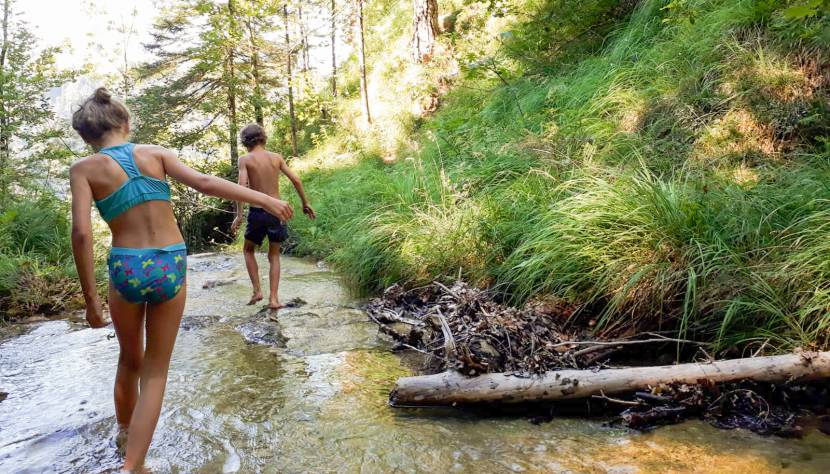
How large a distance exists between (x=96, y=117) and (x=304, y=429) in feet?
6.05

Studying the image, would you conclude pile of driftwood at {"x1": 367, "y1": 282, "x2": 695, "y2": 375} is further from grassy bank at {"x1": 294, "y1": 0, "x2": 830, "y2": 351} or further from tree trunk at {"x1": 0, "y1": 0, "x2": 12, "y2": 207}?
tree trunk at {"x1": 0, "y1": 0, "x2": 12, "y2": 207}

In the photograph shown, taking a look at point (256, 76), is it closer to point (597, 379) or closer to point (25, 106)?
point (25, 106)

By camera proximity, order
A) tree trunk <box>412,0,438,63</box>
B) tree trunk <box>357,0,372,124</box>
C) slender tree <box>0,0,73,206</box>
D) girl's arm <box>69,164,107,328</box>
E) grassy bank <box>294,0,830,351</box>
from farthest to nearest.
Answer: tree trunk <box>357,0,372,124</box> < slender tree <box>0,0,73,206</box> < tree trunk <box>412,0,438,63</box> < grassy bank <box>294,0,830,351</box> < girl's arm <box>69,164,107,328</box>

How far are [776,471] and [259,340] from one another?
11.7 feet

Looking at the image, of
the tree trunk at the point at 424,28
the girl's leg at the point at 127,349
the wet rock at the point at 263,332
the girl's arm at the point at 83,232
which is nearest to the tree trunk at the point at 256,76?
the tree trunk at the point at 424,28

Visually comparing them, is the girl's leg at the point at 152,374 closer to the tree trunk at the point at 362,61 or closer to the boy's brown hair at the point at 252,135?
the boy's brown hair at the point at 252,135

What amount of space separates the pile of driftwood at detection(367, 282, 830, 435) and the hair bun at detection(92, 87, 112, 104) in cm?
209

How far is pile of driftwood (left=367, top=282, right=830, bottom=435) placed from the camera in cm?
260

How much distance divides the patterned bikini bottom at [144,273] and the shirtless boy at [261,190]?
2.93 m

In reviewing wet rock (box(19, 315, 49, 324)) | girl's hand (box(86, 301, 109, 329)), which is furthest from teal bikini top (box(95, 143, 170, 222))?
wet rock (box(19, 315, 49, 324))

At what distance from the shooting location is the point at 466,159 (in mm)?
6910

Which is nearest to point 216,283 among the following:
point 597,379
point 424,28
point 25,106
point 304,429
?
point 304,429

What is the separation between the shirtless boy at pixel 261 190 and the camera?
5.48m

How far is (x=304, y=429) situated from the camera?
2771 millimetres
